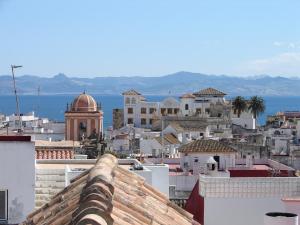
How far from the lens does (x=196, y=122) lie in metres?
87.9

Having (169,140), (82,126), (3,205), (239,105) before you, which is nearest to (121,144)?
(82,126)

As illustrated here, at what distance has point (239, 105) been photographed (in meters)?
101

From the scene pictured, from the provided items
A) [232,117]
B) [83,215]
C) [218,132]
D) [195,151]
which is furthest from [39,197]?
[232,117]

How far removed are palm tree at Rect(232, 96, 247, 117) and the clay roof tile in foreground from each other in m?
92.6

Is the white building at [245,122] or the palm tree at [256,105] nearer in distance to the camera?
the white building at [245,122]

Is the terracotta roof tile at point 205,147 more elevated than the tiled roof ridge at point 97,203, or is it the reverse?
the tiled roof ridge at point 97,203

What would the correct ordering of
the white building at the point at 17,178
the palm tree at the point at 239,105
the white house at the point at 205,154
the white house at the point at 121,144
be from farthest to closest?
the palm tree at the point at 239,105, the white house at the point at 121,144, the white house at the point at 205,154, the white building at the point at 17,178

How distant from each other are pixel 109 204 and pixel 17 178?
19.6 ft

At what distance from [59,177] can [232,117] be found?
8818cm

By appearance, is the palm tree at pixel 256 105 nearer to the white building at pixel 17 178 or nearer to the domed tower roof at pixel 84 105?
the domed tower roof at pixel 84 105

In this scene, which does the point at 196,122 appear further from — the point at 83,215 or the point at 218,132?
the point at 83,215

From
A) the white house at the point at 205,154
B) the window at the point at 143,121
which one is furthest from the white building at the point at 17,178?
the window at the point at 143,121

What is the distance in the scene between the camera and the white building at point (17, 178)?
11281mm

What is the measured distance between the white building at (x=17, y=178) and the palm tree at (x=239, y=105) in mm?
90096
